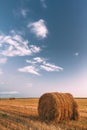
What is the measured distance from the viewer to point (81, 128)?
10820 millimetres

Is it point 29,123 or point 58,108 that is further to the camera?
point 58,108

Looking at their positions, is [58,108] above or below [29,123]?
above

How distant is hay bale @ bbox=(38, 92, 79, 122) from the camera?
13.5 metres

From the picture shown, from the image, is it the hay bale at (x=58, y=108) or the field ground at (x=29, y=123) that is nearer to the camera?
the field ground at (x=29, y=123)

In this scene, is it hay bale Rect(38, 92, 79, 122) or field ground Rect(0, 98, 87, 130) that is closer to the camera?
field ground Rect(0, 98, 87, 130)

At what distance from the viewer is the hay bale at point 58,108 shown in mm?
13500

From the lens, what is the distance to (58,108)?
44.2ft

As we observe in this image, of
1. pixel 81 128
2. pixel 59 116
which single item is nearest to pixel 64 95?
pixel 59 116

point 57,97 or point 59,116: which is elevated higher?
point 57,97

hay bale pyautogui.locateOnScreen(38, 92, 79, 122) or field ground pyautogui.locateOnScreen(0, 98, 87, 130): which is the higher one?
hay bale pyautogui.locateOnScreen(38, 92, 79, 122)

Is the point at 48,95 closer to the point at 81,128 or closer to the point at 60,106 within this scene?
the point at 60,106

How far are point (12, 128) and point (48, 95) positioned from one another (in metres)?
4.84

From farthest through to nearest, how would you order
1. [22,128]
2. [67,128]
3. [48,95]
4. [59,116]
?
1. [48,95]
2. [59,116]
3. [67,128]
4. [22,128]

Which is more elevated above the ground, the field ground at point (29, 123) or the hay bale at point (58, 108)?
the hay bale at point (58, 108)
